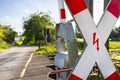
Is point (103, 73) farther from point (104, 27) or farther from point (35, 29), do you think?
point (35, 29)

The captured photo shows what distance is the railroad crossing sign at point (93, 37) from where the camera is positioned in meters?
2.32

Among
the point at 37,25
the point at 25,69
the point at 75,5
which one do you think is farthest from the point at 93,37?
the point at 37,25

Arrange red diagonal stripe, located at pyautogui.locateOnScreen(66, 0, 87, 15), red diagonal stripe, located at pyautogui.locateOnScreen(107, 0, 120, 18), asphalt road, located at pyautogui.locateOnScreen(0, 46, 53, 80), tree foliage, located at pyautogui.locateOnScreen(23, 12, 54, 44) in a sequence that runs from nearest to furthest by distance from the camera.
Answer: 1. red diagonal stripe, located at pyautogui.locateOnScreen(66, 0, 87, 15)
2. red diagonal stripe, located at pyautogui.locateOnScreen(107, 0, 120, 18)
3. asphalt road, located at pyautogui.locateOnScreen(0, 46, 53, 80)
4. tree foliage, located at pyautogui.locateOnScreen(23, 12, 54, 44)

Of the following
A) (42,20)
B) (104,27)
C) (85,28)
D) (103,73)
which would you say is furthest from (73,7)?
(42,20)

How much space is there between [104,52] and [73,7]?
0.58 m

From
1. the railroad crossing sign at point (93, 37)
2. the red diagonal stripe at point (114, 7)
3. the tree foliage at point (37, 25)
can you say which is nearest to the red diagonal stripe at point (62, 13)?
the railroad crossing sign at point (93, 37)

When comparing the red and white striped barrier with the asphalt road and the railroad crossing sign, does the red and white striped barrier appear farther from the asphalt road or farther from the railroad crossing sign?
the asphalt road

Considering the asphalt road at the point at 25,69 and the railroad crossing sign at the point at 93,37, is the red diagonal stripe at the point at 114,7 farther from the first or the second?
the asphalt road at the point at 25,69

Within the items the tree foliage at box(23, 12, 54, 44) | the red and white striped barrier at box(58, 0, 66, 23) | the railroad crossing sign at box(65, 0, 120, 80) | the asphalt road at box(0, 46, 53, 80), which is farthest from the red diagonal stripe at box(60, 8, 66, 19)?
the tree foliage at box(23, 12, 54, 44)

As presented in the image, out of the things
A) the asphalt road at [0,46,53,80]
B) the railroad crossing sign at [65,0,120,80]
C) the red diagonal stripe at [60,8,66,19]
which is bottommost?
the asphalt road at [0,46,53,80]

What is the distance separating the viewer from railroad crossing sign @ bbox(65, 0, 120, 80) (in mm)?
2316

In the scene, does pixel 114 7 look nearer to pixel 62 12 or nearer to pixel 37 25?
pixel 62 12

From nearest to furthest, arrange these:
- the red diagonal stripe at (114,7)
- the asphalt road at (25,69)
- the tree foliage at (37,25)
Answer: the red diagonal stripe at (114,7) → the asphalt road at (25,69) → the tree foliage at (37,25)

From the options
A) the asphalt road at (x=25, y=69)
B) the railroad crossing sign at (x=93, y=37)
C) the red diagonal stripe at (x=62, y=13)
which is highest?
the red diagonal stripe at (x=62, y=13)
